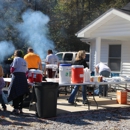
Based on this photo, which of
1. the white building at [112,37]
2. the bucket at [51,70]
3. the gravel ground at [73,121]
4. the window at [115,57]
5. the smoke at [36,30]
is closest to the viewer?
the gravel ground at [73,121]

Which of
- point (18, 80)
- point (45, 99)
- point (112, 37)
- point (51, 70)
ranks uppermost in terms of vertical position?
point (112, 37)

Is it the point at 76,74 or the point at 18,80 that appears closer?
the point at 18,80

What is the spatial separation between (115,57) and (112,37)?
1.69m

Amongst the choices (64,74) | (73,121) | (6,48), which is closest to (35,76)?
(64,74)

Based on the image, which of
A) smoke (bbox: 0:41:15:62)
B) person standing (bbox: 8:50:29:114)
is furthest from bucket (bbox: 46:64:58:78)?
Result: smoke (bbox: 0:41:15:62)

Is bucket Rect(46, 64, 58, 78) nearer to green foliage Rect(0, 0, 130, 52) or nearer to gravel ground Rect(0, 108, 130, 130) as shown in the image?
gravel ground Rect(0, 108, 130, 130)

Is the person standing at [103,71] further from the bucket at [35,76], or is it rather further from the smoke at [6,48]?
the smoke at [6,48]

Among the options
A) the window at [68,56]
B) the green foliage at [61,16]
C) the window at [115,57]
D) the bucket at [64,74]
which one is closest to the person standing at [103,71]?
the bucket at [64,74]

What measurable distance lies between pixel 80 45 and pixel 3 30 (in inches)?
379

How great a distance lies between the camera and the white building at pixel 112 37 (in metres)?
11.7

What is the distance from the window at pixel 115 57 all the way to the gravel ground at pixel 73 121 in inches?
230

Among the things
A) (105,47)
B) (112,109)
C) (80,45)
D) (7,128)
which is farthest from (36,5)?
(7,128)

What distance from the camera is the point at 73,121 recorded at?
7.19m

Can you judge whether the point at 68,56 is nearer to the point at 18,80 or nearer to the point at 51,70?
the point at 51,70
